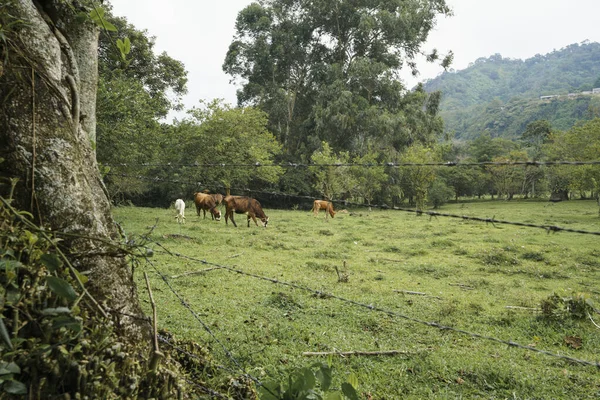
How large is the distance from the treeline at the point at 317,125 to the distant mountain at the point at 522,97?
26.4m

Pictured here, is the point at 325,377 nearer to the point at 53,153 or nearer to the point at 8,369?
the point at 8,369

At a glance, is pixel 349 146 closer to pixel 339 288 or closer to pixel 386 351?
pixel 339 288

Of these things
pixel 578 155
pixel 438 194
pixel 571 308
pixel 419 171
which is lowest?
pixel 571 308

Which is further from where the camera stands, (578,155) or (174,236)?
(578,155)

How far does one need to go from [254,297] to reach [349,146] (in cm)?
2886

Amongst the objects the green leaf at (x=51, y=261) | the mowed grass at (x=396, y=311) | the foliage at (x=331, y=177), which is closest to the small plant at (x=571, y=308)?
the mowed grass at (x=396, y=311)

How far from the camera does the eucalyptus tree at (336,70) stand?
33.0m

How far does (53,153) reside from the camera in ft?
5.42

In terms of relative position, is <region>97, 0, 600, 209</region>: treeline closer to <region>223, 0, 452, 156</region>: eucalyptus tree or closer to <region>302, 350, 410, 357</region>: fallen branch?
<region>223, 0, 452, 156</region>: eucalyptus tree

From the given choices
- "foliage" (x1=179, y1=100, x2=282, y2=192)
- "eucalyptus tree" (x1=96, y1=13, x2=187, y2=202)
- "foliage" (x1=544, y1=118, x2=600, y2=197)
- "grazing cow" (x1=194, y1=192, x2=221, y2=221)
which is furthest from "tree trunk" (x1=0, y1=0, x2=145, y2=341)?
"foliage" (x1=544, y1=118, x2=600, y2=197)

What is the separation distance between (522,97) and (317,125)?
124646 mm

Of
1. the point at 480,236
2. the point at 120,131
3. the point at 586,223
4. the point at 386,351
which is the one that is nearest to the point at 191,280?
the point at 386,351

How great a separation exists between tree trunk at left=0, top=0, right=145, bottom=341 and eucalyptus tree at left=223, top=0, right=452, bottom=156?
1222 inches

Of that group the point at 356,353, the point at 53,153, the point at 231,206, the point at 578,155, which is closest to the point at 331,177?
the point at 231,206
